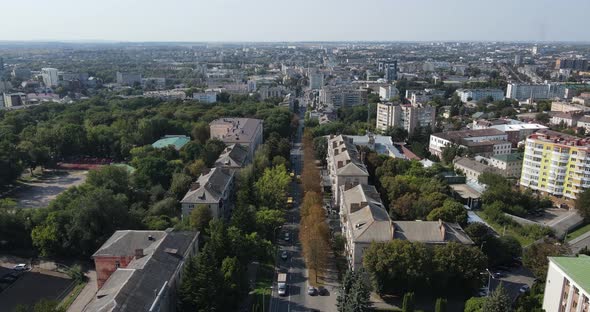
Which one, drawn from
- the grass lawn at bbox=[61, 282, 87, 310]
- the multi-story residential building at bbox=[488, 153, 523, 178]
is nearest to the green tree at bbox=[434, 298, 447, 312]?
the grass lawn at bbox=[61, 282, 87, 310]

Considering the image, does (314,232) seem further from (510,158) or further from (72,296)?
(510,158)

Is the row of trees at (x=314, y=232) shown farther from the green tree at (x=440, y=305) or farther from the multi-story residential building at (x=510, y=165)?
the multi-story residential building at (x=510, y=165)

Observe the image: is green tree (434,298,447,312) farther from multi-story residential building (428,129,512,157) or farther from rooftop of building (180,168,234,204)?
multi-story residential building (428,129,512,157)

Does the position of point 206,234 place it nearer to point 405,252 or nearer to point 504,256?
point 405,252

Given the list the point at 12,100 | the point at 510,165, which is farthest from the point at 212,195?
the point at 12,100

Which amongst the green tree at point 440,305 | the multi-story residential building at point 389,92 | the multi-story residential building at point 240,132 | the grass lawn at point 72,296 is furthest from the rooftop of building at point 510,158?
the multi-story residential building at point 389,92

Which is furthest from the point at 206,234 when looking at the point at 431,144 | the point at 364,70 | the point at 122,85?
the point at 364,70
